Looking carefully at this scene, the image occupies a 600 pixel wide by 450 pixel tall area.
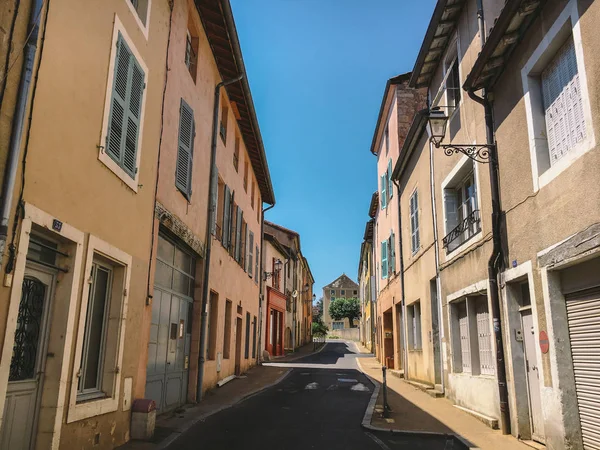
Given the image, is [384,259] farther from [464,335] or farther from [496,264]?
[496,264]

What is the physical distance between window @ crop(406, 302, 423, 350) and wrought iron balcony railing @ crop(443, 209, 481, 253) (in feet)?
13.7

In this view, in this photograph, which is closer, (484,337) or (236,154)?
(484,337)

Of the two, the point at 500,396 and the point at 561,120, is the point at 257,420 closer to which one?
the point at 500,396

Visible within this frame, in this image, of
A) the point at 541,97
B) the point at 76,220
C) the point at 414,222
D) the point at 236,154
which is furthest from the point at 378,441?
the point at 236,154

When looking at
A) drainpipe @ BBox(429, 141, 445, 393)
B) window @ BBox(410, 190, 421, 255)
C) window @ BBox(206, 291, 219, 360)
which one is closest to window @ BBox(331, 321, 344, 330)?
window @ BBox(410, 190, 421, 255)

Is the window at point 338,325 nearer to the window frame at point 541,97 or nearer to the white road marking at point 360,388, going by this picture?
the white road marking at point 360,388

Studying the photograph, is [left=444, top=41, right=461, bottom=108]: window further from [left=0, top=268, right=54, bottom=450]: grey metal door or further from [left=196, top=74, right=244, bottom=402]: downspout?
[left=0, top=268, right=54, bottom=450]: grey metal door

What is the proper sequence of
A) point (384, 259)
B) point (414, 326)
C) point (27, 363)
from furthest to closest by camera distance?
1. point (384, 259)
2. point (414, 326)
3. point (27, 363)

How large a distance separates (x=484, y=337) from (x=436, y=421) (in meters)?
1.76

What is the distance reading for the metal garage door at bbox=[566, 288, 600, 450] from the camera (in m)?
5.52

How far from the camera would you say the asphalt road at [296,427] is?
689cm

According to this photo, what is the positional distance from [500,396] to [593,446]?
2116 millimetres

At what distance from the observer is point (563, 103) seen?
20.6ft

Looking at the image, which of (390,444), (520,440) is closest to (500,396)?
(520,440)
